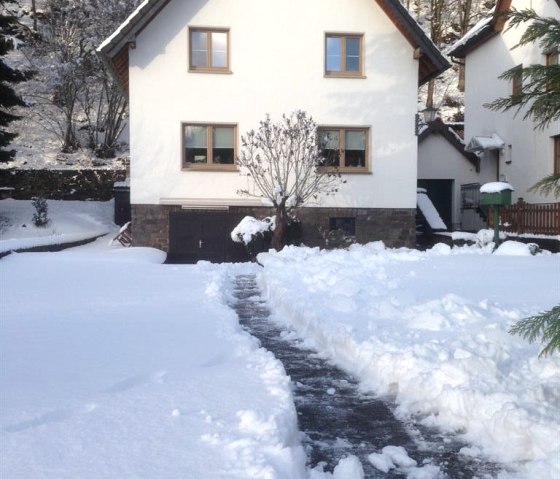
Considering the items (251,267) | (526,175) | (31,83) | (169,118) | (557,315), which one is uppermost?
(31,83)

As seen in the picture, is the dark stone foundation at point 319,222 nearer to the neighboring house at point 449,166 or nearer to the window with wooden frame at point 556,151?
the window with wooden frame at point 556,151

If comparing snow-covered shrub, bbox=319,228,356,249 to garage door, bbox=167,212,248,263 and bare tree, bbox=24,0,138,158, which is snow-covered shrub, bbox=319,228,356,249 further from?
bare tree, bbox=24,0,138,158

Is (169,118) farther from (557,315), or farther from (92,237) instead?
(557,315)

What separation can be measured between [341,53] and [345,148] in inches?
111

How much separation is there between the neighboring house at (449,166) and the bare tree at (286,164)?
24.0ft

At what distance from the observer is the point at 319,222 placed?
17828mm

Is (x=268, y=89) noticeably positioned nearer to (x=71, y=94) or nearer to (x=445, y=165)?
(x=445, y=165)

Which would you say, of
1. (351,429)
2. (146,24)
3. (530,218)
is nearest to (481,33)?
(530,218)

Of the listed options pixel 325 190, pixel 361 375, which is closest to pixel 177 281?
pixel 361 375

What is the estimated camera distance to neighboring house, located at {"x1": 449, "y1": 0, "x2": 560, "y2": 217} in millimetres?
19484

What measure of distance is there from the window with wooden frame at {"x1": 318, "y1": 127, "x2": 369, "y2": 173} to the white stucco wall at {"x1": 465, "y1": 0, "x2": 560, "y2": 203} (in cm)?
465

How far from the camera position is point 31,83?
36531 millimetres

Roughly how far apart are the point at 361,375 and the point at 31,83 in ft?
120

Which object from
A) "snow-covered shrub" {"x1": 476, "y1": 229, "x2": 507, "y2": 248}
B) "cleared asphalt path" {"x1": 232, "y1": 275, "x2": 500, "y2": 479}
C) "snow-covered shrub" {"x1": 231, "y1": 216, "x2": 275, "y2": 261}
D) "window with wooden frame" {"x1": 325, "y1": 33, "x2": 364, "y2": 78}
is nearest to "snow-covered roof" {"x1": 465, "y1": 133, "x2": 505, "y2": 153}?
"snow-covered shrub" {"x1": 476, "y1": 229, "x2": 507, "y2": 248}
